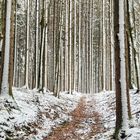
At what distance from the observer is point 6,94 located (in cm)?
1383

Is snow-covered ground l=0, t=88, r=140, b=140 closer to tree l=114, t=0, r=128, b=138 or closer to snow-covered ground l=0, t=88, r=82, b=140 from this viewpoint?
snow-covered ground l=0, t=88, r=82, b=140

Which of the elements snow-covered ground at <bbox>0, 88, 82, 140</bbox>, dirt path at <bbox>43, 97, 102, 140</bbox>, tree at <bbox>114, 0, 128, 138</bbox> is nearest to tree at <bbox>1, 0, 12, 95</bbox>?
snow-covered ground at <bbox>0, 88, 82, 140</bbox>

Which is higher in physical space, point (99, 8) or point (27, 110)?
point (99, 8)

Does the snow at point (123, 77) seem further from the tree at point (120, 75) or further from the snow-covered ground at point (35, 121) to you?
the snow-covered ground at point (35, 121)

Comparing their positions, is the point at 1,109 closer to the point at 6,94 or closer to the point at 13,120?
the point at 13,120

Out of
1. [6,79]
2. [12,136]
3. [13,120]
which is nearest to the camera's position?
[12,136]

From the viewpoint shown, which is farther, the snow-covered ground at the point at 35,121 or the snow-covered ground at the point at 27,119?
the snow-covered ground at the point at 27,119

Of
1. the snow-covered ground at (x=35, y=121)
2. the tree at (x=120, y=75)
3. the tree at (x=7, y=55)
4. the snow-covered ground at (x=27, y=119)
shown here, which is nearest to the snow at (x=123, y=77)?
the tree at (x=120, y=75)

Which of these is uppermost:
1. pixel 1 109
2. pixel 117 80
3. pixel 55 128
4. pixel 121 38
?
pixel 121 38

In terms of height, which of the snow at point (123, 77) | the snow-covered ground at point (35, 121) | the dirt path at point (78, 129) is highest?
the snow at point (123, 77)

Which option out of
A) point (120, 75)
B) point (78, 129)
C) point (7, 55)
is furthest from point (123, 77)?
point (7, 55)

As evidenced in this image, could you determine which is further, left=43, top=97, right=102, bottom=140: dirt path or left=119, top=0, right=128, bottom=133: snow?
left=43, top=97, right=102, bottom=140: dirt path

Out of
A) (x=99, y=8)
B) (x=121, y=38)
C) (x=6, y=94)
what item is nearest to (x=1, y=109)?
(x=6, y=94)

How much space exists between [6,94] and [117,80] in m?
5.47
